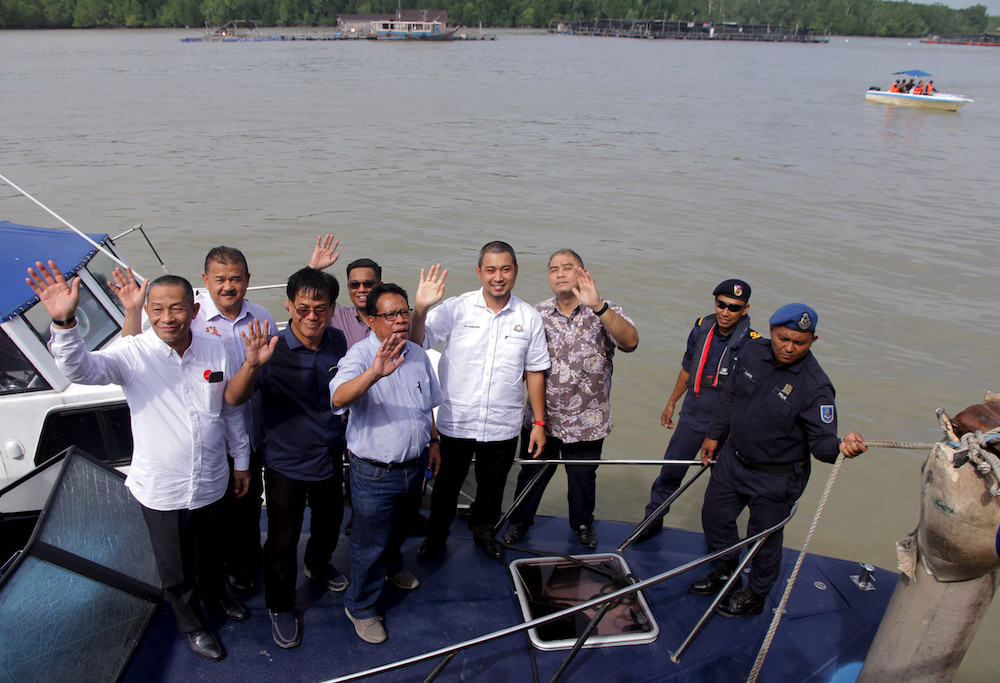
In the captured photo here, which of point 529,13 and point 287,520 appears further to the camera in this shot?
point 529,13

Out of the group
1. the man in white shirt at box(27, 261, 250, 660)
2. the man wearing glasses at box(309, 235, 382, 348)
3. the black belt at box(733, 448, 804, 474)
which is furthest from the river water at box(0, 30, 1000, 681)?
the man in white shirt at box(27, 261, 250, 660)

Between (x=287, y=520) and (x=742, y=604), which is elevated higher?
(x=287, y=520)

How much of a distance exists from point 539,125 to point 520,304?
72.9ft

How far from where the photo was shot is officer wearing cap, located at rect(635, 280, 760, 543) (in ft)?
13.4

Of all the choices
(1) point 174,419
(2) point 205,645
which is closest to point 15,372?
(1) point 174,419

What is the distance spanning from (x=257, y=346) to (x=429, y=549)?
1670 mm

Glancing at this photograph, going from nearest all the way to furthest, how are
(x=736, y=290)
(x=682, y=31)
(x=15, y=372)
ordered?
(x=736, y=290), (x=15, y=372), (x=682, y=31)

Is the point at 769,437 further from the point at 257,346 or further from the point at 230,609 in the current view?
the point at 230,609

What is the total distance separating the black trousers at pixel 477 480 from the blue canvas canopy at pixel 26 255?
2917 millimetres

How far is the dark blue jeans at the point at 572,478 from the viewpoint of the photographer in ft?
13.4

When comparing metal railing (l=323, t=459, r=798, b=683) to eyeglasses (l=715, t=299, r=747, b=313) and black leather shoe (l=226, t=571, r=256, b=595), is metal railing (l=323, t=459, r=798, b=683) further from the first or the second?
black leather shoe (l=226, t=571, r=256, b=595)

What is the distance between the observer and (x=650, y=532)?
436 centimetres

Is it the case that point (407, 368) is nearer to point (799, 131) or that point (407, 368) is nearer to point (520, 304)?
point (520, 304)

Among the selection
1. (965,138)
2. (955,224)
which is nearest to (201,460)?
(955,224)
